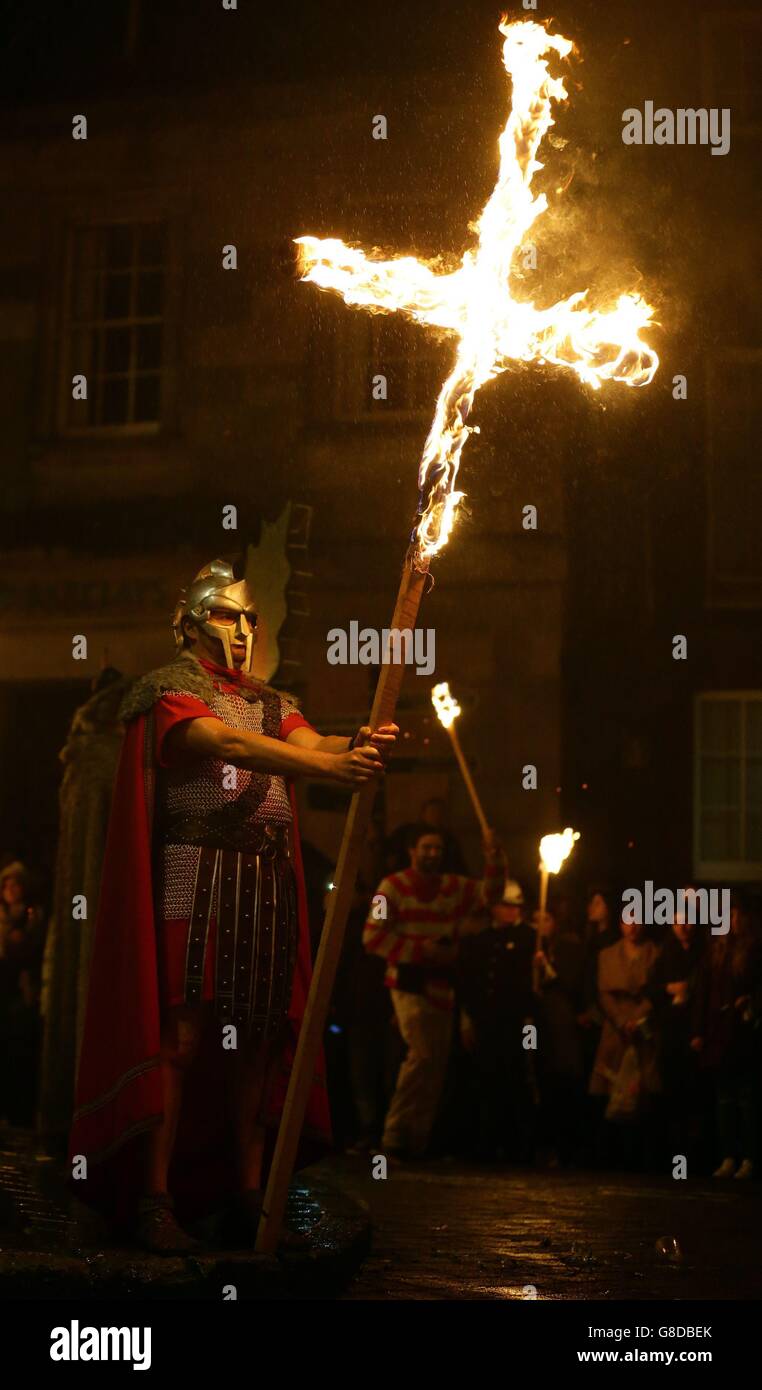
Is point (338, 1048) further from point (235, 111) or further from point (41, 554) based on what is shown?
point (235, 111)

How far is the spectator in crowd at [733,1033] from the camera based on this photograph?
8273 millimetres

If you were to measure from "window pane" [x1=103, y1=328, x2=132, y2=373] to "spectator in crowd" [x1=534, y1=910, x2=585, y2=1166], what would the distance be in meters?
4.32

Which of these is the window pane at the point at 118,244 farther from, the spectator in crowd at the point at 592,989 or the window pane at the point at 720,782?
the spectator in crowd at the point at 592,989

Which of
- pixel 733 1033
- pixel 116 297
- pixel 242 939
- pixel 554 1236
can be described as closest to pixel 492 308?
pixel 242 939

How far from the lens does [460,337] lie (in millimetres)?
5125

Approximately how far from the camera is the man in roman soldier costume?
4.99 m

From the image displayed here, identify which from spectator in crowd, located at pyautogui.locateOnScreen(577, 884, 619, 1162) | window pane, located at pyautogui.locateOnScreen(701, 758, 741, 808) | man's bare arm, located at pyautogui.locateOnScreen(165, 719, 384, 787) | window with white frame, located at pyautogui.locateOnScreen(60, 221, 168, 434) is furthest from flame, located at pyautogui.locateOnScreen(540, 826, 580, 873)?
man's bare arm, located at pyautogui.locateOnScreen(165, 719, 384, 787)

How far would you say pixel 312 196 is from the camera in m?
10.3

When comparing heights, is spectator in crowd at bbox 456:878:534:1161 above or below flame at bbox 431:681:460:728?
below

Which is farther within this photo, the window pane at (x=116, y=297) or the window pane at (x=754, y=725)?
the window pane at (x=116, y=297)

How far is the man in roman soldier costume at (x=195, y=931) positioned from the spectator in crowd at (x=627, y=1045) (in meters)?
3.63

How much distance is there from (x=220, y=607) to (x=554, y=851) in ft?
16.7

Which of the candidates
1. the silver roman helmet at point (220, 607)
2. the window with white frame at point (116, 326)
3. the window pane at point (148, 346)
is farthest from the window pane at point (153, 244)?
the silver roman helmet at point (220, 607)

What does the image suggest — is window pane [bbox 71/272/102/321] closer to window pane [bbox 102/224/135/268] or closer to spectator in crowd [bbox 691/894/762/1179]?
window pane [bbox 102/224/135/268]
